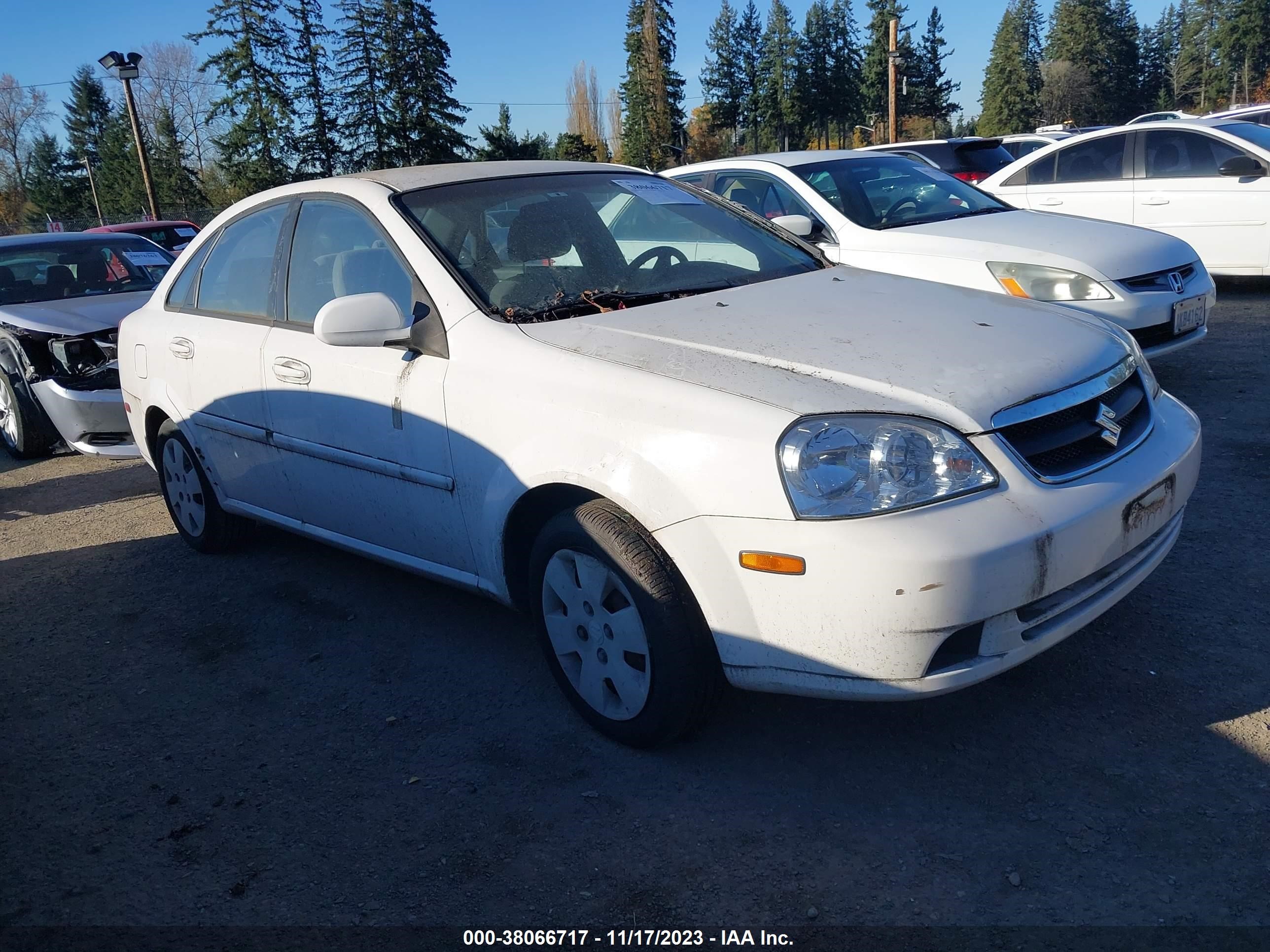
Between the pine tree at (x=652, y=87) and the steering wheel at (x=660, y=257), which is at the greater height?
the pine tree at (x=652, y=87)

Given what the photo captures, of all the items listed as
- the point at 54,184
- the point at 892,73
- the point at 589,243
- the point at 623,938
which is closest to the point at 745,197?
the point at 589,243

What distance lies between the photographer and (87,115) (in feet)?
244

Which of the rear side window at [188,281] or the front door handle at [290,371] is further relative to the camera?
the rear side window at [188,281]

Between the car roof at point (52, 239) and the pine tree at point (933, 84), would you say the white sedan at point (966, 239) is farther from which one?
the pine tree at point (933, 84)

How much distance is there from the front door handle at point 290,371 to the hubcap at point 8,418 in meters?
4.09

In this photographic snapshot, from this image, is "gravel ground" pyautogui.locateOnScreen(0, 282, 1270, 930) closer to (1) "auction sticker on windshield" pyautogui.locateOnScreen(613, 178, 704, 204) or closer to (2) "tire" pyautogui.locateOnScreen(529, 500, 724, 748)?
(2) "tire" pyautogui.locateOnScreen(529, 500, 724, 748)

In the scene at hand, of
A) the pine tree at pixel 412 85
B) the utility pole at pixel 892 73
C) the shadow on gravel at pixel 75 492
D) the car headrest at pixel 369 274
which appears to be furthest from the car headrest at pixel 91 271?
the pine tree at pixel 412 85

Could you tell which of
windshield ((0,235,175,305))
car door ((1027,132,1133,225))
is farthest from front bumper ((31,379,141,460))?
car door ((1027,132,1133,225))

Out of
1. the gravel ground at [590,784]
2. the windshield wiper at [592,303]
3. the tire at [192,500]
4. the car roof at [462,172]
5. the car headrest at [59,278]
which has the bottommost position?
the gravel ground at [590,784]

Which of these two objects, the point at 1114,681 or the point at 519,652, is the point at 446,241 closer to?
the point at 519,652

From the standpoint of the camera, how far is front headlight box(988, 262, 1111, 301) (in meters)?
5.84

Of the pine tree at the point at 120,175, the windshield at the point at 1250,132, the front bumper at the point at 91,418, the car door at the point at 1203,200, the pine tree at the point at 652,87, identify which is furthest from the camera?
the pine tree at the point at 652,87

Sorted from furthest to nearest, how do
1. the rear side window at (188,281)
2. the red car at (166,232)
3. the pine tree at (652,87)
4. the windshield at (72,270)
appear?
the pine tree at (652,87), the red car at (166,232), the windshield at (72,270), the rear side window at (188,281)

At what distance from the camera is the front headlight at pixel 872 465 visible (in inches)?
97.2
